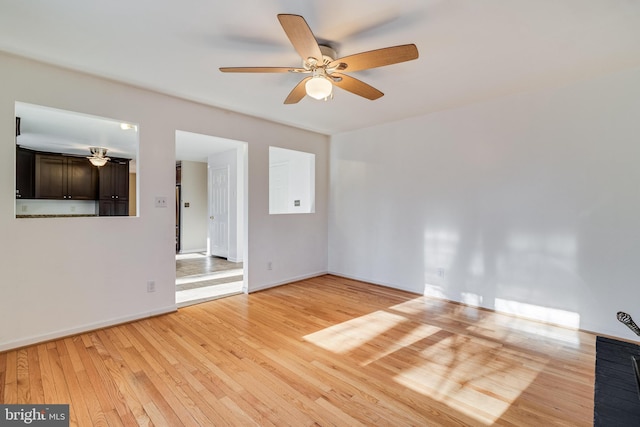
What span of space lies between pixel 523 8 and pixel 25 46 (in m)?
3.75

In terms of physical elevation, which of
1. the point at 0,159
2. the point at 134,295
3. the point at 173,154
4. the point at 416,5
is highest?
the point at 416,5

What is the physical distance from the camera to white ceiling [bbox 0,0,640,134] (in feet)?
6.12

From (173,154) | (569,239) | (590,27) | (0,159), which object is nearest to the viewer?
(590,27)

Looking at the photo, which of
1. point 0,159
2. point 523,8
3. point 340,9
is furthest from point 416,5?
point 0,159

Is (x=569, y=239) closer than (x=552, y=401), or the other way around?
(x=552, y=401)

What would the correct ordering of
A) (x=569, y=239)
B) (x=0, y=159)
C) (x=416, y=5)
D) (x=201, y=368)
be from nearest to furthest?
(x=416, y=5) → (x=201, y=368) → (x=0, y=159) → (x=569, y=239)

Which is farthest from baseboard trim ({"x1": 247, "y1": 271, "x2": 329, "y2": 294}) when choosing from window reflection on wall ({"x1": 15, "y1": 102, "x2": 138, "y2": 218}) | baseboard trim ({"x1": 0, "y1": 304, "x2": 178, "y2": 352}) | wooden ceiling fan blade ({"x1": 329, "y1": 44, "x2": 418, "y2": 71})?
window reflection on wall ({"x1": 15, "y1": 102, "x2": 138, "y2": 218})

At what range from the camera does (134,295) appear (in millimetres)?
3141

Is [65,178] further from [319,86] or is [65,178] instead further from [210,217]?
[319,86]

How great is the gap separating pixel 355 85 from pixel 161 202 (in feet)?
8.19

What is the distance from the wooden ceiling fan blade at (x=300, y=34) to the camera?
157cm

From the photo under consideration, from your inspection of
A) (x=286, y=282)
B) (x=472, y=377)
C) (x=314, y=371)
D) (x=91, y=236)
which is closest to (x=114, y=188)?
(x=91, y=236)

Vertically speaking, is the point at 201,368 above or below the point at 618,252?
below

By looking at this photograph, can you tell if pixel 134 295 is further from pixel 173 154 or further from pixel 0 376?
pixel 173 154
